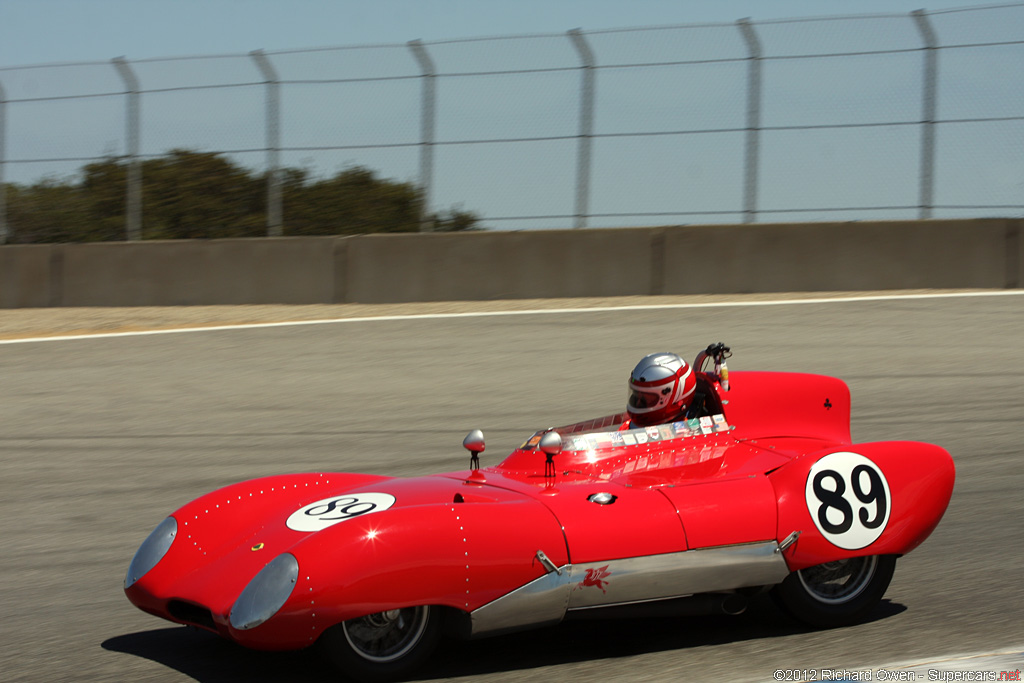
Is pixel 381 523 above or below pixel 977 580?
above

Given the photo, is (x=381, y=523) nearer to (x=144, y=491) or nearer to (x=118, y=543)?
(x=118, y=543)

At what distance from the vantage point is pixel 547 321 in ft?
42.6

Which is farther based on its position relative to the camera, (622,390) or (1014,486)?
(622,390)

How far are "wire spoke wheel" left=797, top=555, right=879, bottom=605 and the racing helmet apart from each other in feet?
3.55

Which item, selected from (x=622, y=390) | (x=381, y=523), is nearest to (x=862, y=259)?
(x=622, y=390)

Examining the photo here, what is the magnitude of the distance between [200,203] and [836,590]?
12.9 m

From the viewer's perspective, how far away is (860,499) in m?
4.93

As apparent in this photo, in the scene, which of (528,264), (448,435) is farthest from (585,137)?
(448,435)

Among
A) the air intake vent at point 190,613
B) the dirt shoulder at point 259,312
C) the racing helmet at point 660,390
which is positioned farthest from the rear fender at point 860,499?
the dirt shoulder at point 259,312

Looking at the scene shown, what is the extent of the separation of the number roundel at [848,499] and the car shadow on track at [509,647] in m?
0.42

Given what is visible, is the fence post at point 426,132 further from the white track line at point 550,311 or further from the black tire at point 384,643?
the black tire at point 384,643

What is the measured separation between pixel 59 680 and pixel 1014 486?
220 inches

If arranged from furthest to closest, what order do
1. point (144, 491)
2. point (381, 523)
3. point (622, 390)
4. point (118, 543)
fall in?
point (622, 390) < point (144, 491) < point (118, 543) < point (381, 523)

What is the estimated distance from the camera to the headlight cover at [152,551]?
183 inches
